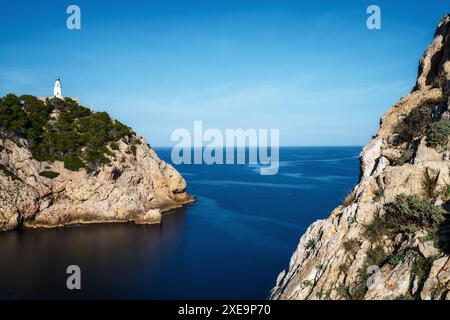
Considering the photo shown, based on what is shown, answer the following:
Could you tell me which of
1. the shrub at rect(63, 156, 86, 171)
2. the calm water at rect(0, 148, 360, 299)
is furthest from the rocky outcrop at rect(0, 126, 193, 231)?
the calm water at rect(0, 148, 360, 299)

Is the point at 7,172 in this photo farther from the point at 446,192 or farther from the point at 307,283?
the point at 446,192

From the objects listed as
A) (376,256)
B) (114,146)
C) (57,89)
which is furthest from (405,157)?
(57,89)

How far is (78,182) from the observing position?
45781mm

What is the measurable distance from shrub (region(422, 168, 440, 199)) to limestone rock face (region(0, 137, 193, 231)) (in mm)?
38951

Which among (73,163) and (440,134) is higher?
(440,134)

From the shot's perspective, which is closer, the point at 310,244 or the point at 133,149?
the point at 310,244

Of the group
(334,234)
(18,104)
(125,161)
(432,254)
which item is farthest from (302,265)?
(18,104)

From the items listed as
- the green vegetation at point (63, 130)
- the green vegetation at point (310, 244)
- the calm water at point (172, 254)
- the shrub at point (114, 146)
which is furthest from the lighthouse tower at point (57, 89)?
the green vegetation at point (310, 244)

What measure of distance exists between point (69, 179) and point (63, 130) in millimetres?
10637

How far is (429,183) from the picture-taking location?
10000 millimetres

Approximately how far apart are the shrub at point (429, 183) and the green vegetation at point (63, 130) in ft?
147

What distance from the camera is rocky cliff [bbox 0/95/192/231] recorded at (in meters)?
40.9
